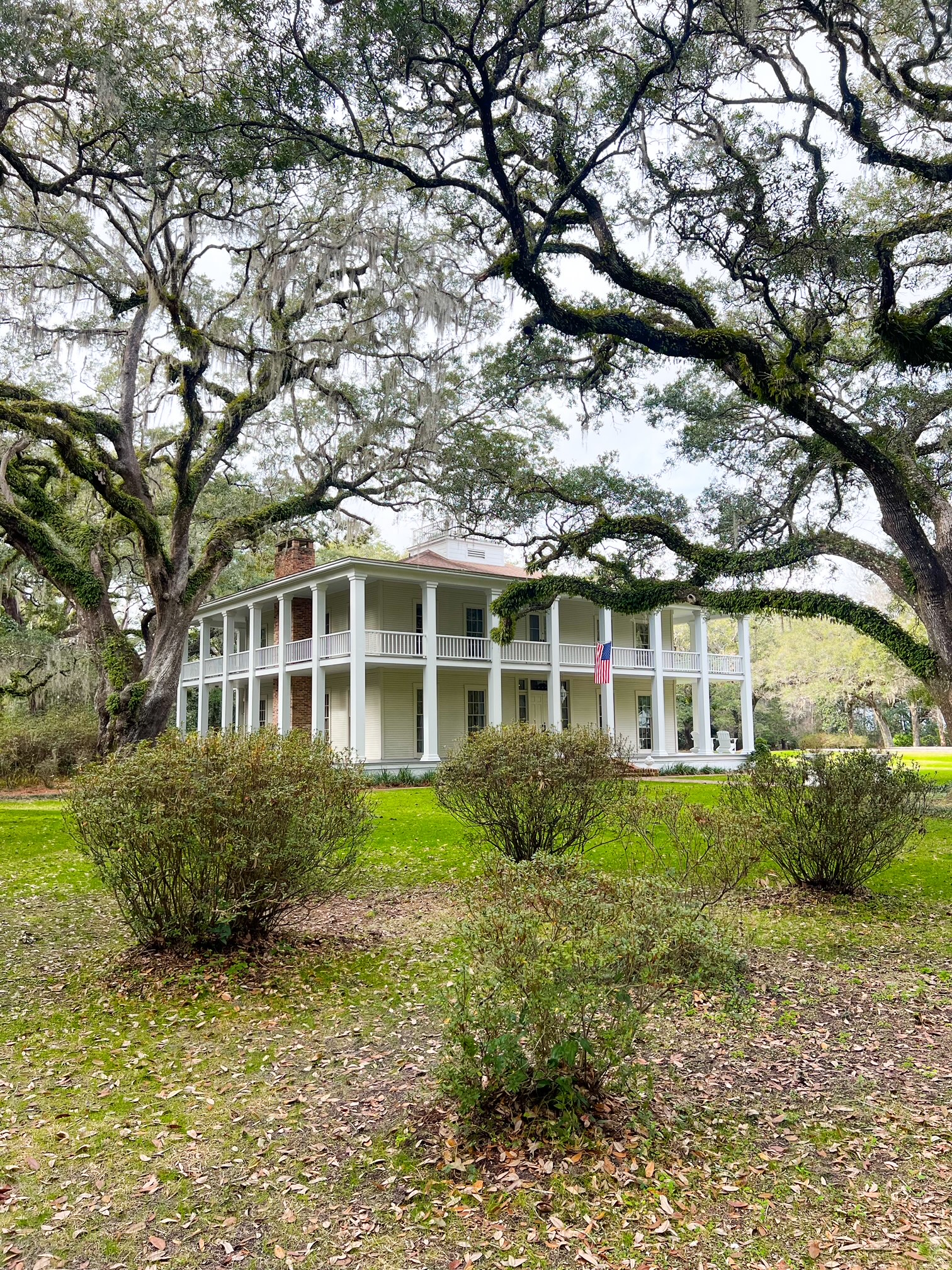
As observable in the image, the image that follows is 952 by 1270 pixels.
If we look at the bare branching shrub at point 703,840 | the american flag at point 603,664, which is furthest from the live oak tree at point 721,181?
the american flag at point 603,664

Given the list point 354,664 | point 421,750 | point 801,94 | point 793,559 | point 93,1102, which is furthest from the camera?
point 421,750

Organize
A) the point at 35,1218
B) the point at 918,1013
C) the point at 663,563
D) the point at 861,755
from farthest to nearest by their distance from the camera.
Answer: the point at 663,563, the point at 861,755, the point at 918,1013, the point at 35,1218

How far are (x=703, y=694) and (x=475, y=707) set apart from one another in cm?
817

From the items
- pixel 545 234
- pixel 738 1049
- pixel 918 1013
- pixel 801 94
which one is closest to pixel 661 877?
pixel 738 1049

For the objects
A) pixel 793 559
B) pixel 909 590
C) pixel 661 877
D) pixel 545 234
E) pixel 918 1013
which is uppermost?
pixel 545 234

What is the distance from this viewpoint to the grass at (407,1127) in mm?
2816

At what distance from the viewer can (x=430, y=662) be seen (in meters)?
22.7

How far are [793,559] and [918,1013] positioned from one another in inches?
277

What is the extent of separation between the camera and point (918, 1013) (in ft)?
16.5

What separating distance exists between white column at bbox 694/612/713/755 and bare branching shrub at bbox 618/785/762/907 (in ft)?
68.9

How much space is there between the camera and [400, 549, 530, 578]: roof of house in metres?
25.7

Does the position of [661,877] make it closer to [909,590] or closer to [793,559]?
[909,590]

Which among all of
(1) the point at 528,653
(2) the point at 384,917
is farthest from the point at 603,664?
(2) the point at 384,917

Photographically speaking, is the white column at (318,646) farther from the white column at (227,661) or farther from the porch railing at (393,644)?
the white column at (227,661)
